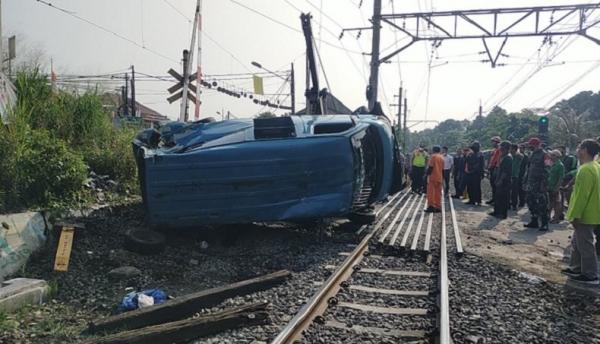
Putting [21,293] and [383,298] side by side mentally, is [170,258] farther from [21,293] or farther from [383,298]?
[383,298]

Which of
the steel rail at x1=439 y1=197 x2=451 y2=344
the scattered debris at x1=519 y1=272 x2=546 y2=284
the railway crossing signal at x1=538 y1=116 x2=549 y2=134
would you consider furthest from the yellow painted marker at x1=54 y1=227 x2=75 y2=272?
the railway crossing signal at x1=538 y1=116 x2=549 y2=134

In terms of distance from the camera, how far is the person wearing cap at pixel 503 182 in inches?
424

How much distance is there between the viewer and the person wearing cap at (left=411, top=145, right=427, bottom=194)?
16156 millimetres

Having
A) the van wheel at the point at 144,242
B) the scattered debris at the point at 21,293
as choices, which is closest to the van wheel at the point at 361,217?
the van wheel at the point at 144,242

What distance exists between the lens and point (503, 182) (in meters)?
10.9

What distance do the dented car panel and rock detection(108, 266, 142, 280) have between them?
1.05 metres

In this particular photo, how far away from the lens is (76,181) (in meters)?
6.38

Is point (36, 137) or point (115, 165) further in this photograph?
point (115, 165)

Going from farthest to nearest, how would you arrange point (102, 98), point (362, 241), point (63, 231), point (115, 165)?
point (102, 98) < point (115, 165) < point (362, 241) < point (63, 231)

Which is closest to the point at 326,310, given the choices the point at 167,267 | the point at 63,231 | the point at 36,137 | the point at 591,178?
the point at 167,267

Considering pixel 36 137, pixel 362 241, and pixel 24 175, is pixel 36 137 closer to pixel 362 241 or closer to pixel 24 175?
pixel 24 175

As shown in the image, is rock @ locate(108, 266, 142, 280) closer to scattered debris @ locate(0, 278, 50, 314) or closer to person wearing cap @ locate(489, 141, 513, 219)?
scattered debris @ locate(0, 278, 50, 314)

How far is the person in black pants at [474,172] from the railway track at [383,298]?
6.28 metres

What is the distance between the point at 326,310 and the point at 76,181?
157 inches
